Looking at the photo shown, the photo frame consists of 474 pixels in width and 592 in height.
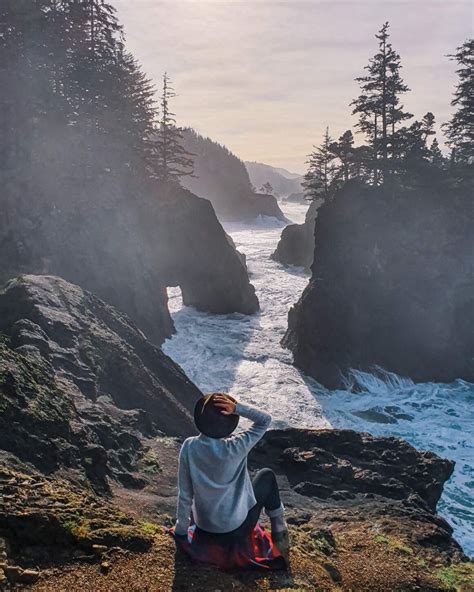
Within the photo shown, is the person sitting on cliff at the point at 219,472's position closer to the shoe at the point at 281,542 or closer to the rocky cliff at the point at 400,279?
the shoe at the point at 281,542

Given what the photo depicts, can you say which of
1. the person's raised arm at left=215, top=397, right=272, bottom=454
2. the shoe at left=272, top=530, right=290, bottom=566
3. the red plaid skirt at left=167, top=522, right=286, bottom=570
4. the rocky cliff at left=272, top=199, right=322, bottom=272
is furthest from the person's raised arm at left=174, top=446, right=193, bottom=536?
the rocky cliff at left=272, top=199, right=322, bottom=272

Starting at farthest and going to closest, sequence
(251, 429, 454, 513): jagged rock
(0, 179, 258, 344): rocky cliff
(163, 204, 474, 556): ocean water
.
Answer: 1. (0, 179, 258, 344): rocky cliff
2. (163, 204, 474, 556): ocean water
3. (251, 429, 454, 513): jagged rock

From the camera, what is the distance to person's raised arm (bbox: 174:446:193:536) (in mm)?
4820

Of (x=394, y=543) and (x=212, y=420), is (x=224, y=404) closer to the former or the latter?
(x=212, y=420)

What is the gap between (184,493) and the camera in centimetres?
486

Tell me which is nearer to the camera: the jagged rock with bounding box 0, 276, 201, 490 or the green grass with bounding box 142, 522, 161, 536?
the green grass with bounding box 142, 522, 161, 536

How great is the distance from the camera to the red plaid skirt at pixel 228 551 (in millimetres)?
4855

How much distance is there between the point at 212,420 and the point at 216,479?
64cm

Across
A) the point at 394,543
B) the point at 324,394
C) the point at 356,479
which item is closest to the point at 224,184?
the point at 324,394

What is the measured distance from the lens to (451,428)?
80.8 ft

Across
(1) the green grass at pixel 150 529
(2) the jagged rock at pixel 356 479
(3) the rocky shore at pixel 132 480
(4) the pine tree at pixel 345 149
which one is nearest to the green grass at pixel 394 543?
(3) the rocky shore at pixel 132 480

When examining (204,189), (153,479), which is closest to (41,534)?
(153,479)

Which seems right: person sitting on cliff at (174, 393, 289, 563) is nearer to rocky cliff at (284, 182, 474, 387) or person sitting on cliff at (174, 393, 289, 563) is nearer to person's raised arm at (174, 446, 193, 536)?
person's raised arm at (174, 446, 193, 536)

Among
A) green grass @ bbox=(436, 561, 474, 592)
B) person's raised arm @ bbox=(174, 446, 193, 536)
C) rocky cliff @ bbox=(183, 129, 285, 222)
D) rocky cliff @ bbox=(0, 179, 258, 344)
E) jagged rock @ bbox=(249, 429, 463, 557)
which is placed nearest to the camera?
person's raised arm @ bbox=(174, 446, 193, 536)
